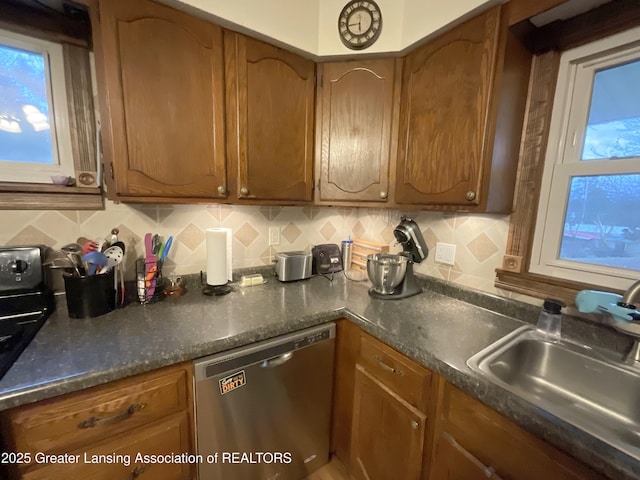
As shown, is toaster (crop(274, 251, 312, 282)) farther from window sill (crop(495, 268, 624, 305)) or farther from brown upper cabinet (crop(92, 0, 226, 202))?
window sill (crop(495, 268, 624, 305))

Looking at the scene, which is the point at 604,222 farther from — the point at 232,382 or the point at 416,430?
the point at 232,382

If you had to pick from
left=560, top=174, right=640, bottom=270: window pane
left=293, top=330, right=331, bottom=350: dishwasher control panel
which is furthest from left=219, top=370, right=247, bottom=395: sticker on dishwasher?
left=560, top=174, right=640, bottom=270: window pane

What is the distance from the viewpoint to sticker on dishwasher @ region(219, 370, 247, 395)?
97 cm

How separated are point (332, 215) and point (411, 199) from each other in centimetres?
73

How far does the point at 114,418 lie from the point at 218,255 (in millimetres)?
701

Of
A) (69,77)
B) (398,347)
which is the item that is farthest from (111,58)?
(398,347)

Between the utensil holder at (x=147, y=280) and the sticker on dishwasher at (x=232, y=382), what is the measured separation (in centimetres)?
52

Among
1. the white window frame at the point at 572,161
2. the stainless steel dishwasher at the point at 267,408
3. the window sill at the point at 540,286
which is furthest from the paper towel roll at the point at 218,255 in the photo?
the white window frame at the point at 572,161

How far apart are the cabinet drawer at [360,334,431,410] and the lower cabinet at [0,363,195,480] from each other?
2.20 feet

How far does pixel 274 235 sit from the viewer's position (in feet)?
5.56

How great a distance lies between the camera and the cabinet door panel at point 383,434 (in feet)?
3.19

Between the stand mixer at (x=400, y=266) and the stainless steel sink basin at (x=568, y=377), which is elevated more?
the stand mixer at (x=400, y=266)

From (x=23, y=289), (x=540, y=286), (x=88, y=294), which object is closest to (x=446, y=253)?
(x=540, y=286)

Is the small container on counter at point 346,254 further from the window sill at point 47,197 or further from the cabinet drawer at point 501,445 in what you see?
the window sill at point 47,197
